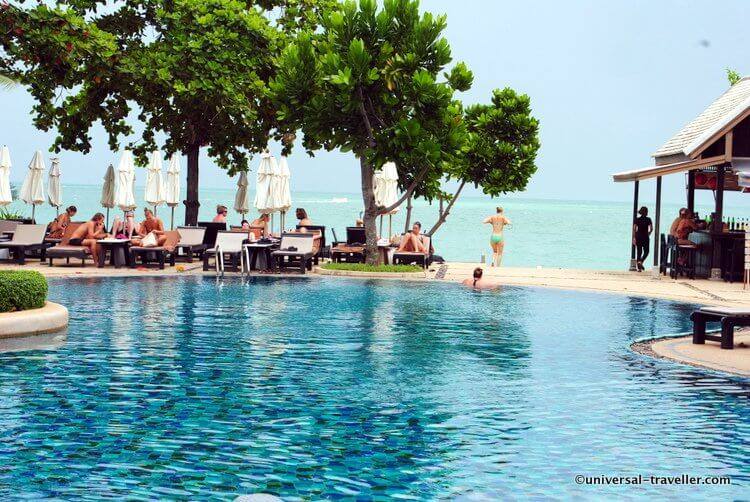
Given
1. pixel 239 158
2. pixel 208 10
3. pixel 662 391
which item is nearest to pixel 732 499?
pixel 662 391

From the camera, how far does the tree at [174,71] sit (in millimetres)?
31156

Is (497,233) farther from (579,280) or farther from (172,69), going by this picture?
Result: (172,69)

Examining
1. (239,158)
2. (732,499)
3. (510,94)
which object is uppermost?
(510,94)

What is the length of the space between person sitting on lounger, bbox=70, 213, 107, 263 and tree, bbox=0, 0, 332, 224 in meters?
4.59

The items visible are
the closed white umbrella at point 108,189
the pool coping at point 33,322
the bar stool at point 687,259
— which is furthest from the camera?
the closed white umbrella at point 108,189

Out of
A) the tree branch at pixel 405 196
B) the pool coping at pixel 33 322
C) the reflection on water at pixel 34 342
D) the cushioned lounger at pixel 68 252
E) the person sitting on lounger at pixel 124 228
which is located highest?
the tree branch at pixel 405 196

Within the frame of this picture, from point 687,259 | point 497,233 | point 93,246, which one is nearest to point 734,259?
point 687,259

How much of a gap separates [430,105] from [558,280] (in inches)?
235

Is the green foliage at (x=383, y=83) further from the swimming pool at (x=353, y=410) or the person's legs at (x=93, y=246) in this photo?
the swimming pool at (x=353, y=410)

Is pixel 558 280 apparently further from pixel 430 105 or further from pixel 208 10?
pixel 208 10

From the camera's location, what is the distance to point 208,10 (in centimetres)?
3266

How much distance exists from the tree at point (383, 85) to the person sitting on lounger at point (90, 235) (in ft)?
19.9

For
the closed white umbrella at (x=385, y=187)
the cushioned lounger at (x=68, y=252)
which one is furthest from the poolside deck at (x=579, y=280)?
the closed white umbrella at (x=385, y=187)

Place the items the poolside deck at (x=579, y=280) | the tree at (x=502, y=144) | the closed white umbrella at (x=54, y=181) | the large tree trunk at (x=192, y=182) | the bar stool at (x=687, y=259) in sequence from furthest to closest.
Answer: the tree at (x=502, y=144) → the large tree trunk at (x=192, y=182) → the closed white umbrella at (x=54, y=181) → the bar stool at (x=687, y=259) → the poolside deck at (x=579, y=280)
